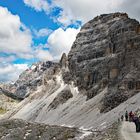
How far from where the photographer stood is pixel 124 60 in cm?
18912

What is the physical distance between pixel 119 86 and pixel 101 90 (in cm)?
2270

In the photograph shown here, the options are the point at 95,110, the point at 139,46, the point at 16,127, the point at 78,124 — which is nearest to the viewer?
the point at 16,127

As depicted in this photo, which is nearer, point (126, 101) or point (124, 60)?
point (126, 101)

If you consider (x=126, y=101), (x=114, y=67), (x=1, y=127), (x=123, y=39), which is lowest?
(x=1, y=127)

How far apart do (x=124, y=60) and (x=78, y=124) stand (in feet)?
169

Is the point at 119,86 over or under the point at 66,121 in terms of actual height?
over

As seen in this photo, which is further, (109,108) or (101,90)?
(101,90)

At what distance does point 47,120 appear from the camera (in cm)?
19512

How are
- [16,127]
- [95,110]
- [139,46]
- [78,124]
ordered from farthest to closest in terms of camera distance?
[139,46] < [95,110] < [78,124] < [16,127]

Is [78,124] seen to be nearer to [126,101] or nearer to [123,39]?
[126,101]

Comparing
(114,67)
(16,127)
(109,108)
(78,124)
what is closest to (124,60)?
(114,67)

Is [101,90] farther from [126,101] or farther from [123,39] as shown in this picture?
[126,101]

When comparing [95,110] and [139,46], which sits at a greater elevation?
[139,46]

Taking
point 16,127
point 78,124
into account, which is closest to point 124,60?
point 78,124
